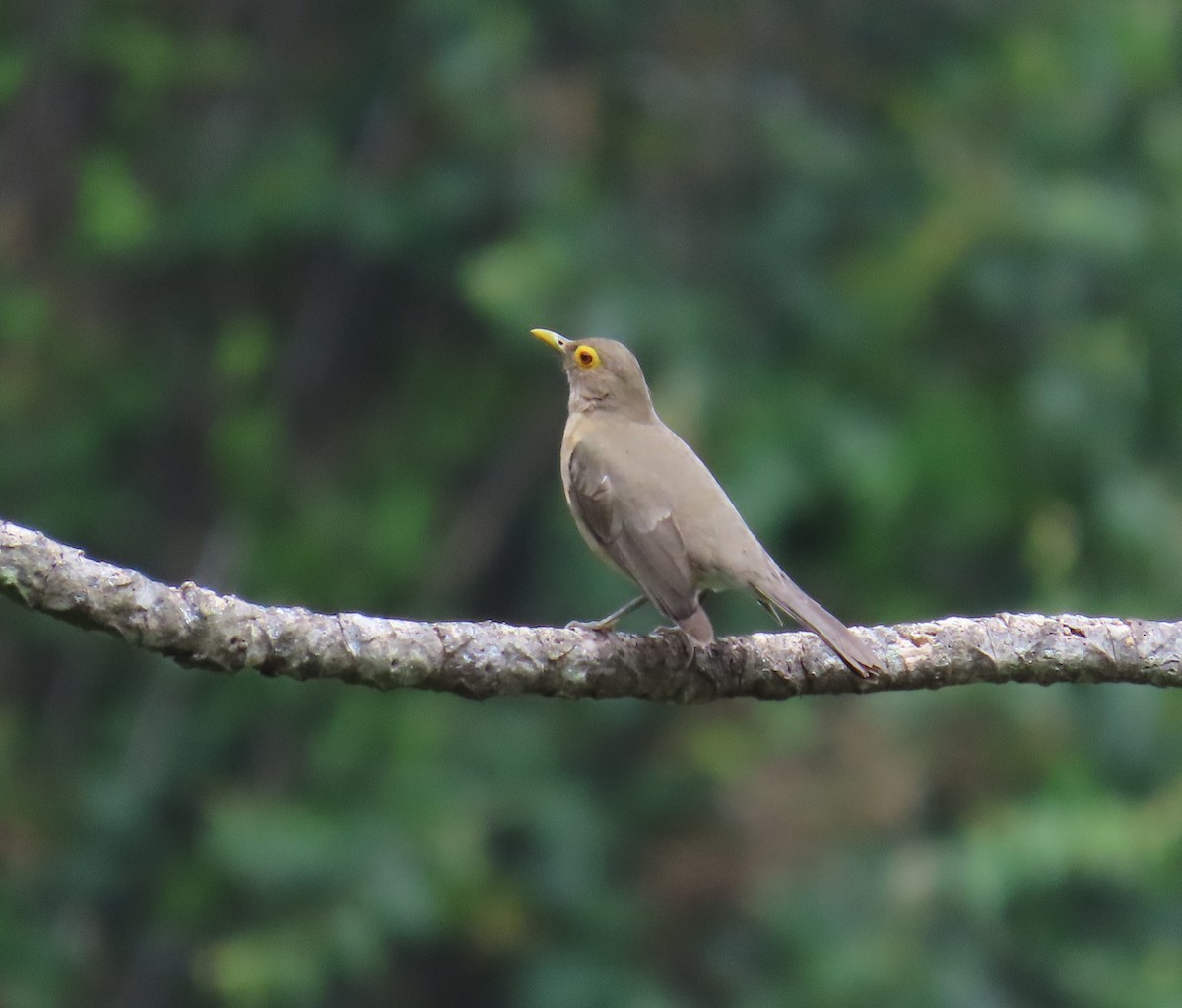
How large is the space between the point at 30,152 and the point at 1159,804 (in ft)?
24.8

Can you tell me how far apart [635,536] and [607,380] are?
1.22 m

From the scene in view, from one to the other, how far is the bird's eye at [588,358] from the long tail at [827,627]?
1.59 meters

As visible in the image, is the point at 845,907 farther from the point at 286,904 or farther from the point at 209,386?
the point at 209,386

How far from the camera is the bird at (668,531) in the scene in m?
4.32

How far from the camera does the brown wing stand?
450 centimetres

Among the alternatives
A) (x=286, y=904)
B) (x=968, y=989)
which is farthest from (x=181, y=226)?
(x=968, y=989)

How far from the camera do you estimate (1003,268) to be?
9.91 m

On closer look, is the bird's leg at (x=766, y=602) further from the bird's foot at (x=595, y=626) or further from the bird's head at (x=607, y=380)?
the bird's head at (x=607, y=380)

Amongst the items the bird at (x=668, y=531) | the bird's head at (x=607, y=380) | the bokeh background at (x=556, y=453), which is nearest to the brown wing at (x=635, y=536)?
the bird at (x=668, y=531)

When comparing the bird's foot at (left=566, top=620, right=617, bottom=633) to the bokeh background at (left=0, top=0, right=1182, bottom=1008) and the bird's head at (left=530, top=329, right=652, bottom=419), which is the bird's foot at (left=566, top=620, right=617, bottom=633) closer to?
the bird's head at (left=530, top=329, right=652, bottom=419)

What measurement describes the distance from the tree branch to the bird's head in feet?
6.02

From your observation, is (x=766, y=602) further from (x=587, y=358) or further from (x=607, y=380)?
(x=587, y=358)

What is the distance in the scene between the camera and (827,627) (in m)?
4.05

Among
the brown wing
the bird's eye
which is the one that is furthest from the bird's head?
the brown wing
